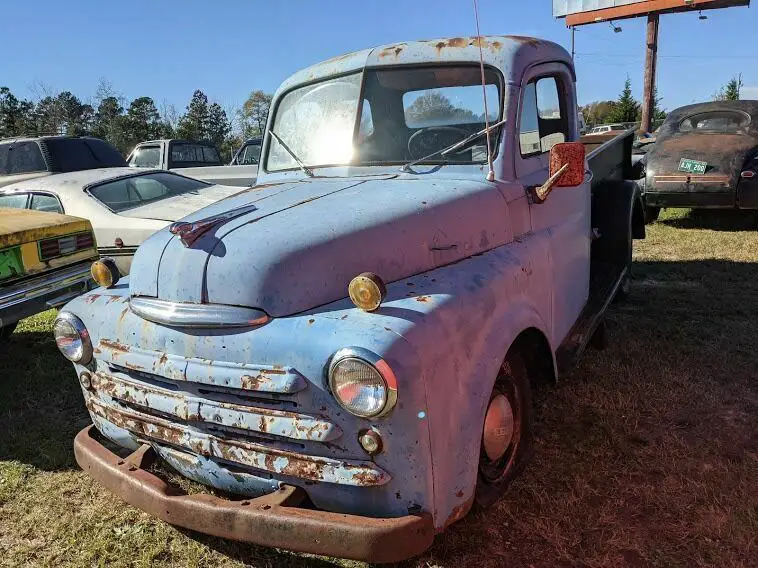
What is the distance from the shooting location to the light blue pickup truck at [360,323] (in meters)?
1.84

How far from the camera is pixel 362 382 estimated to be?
1799 mm

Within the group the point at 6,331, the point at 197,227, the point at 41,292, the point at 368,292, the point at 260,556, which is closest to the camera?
the point at 368,292

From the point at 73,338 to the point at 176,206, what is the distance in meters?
3.94

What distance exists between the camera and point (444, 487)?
6.19 ft

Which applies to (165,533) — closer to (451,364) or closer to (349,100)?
(451,364)

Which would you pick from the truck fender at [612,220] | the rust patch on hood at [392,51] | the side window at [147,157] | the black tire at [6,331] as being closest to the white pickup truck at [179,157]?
the side window at [147,157]

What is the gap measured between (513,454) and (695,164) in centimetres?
716

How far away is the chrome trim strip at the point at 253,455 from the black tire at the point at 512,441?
0.65 metres

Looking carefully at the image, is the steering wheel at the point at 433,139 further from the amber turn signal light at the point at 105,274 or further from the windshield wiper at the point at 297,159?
the amber turn signal light at the point at 105,274

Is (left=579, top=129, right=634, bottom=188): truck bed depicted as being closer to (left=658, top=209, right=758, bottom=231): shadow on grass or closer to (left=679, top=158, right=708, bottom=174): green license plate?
(left=679, top=158, right=708, bottom=174): green license plate

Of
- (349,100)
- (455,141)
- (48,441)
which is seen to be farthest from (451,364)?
(48,441)

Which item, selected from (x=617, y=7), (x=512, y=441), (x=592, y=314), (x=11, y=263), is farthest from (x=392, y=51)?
(x=617, y=7)

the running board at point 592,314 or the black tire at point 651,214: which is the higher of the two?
the running board at point 592,314

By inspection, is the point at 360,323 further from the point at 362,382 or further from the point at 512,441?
the point at 512,441
